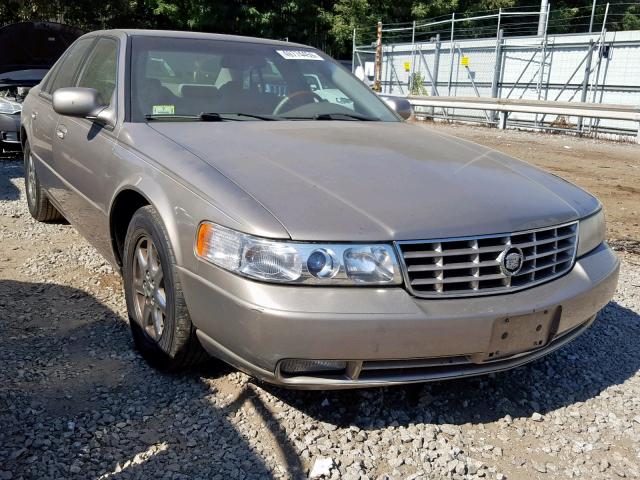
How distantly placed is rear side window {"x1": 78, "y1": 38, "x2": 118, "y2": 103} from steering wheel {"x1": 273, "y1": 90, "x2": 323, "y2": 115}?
0.96m

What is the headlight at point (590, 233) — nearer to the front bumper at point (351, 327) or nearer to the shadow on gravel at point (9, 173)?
the front bumper at point (351, 327)

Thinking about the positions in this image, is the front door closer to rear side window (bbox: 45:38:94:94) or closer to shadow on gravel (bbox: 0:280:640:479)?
rear side window (bbox: 45:38:94:94)

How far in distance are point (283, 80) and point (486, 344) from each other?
2.31 m

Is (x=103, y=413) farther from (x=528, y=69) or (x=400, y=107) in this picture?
(x=528, y=69)

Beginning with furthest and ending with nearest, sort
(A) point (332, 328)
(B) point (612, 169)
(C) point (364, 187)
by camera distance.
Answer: (B) point (612, 169) → (C) point (364, 187) → (A) point (332, 328)

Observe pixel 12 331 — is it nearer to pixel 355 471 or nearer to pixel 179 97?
pixel 179 97

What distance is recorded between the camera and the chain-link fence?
568 inches

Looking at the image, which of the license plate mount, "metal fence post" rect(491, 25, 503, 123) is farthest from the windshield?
"metal fence post" rect(491, 25, 503, 123)

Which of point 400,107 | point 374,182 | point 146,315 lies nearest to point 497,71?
point 400,107

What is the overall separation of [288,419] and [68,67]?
11.4 feet

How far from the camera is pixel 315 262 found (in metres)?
2.29

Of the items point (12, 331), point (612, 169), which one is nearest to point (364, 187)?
point (12, 331)

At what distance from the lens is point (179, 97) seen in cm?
355

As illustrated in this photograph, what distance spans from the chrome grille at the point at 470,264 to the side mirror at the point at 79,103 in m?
2.11
